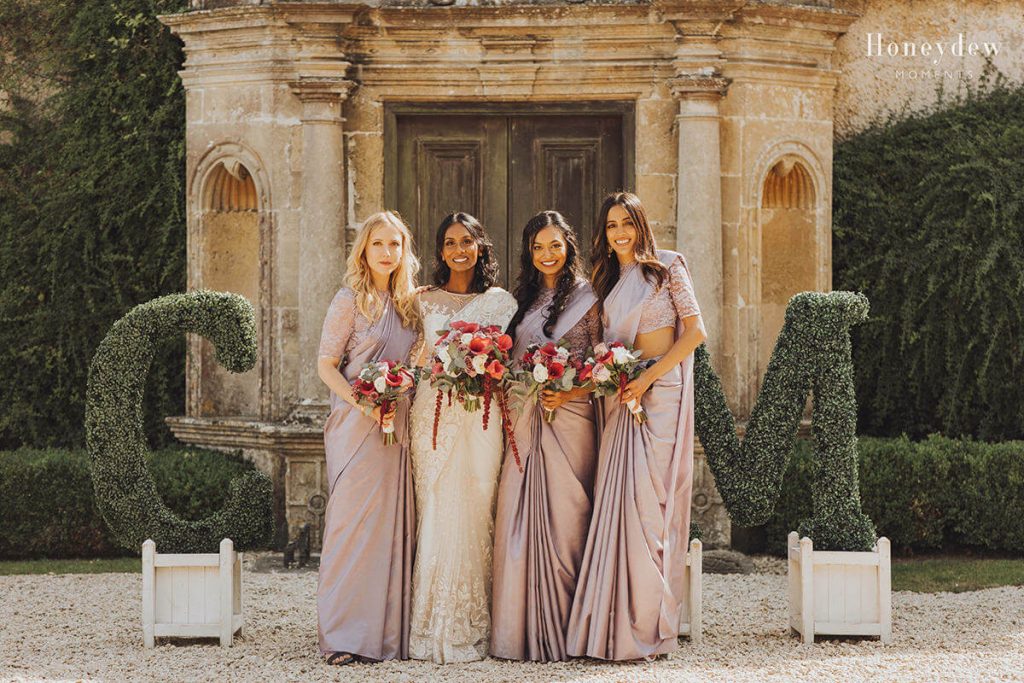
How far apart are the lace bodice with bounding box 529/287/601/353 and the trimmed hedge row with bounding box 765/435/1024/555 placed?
3138 millimetres

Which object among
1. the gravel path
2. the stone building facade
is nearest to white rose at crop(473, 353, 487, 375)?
the gravel path

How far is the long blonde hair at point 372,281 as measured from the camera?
6.58m

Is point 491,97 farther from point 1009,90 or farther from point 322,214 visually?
point 1009,90

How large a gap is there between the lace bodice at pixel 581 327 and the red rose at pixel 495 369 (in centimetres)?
46

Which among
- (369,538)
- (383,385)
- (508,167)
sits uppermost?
(508,167)

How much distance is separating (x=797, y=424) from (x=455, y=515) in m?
1.98

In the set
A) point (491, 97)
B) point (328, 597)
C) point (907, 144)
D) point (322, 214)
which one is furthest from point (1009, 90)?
point (328, 597)

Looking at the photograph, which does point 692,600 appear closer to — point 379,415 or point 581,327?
point 581,327

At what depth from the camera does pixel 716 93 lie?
9.19 metres

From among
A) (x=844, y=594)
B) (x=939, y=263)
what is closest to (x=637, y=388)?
(x=844, y=594)

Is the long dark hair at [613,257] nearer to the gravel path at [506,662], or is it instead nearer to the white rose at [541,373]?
the white rose at [541,373]

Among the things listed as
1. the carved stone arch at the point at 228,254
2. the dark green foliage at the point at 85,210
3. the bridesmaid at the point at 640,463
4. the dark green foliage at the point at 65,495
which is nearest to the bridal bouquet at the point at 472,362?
the bridesmaid at the point at 640,463

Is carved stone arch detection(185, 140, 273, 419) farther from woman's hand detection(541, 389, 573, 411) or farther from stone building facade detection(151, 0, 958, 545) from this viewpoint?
woman's hand detection(541, 389, 573, 411)

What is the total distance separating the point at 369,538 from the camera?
6500 mm
